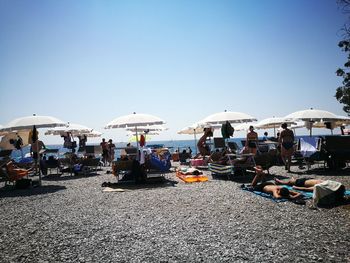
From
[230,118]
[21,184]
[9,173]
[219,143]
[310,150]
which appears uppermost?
[230,118]

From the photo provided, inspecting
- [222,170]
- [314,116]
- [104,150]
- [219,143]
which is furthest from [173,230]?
[104,150]

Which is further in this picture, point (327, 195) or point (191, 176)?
point (191, 176)

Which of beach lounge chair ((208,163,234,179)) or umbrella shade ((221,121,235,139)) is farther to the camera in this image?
umbrella shade ((221,121,235,139))

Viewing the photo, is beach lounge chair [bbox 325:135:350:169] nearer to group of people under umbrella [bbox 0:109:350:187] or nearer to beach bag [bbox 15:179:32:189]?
group of people under umbrella [bbox 0:109:350:187]

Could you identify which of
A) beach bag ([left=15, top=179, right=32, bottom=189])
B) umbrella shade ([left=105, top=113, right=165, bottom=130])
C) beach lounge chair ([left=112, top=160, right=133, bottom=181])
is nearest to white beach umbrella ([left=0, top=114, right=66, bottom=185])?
beach bag ([left=15, top=179, right=32, bottom=189])

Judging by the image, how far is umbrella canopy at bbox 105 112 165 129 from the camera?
1218 centimetres

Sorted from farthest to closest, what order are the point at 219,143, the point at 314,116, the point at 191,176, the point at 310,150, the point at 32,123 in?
the point at 219,143 → the point at 314,116 → the point at 310,150 → the point at 191,176 → the point at 32,123

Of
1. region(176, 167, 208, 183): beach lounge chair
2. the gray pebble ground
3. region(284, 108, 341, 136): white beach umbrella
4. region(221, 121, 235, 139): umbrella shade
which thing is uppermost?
region(284, 108, 341, 136): white beach umbrella

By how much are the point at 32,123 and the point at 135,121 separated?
13.1 ft

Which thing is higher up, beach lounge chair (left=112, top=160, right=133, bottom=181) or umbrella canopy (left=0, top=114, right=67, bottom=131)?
umbrella canopy (left=0, top=114, right=67, bottom=131)

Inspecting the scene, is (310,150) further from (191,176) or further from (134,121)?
(134,121)

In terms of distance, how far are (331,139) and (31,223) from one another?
35.9ft

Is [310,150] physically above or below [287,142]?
below

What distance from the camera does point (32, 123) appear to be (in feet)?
36.5
